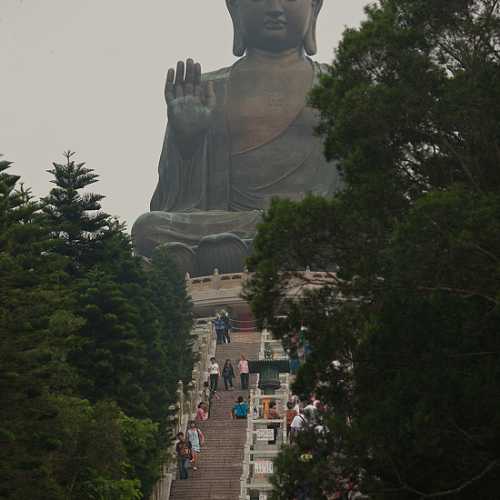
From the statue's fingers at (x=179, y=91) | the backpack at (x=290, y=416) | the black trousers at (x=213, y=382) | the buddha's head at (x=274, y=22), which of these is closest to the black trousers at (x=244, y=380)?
the black trousers at (x=213, y=382)

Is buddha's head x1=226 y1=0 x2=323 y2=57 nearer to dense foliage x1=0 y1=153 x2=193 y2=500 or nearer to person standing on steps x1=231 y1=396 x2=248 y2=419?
dense foliage x1=0 y1=153 x2=193 y2=500

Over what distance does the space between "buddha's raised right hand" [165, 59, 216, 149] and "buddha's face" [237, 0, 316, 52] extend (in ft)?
7.31

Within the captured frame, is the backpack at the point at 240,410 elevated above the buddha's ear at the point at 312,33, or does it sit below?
below

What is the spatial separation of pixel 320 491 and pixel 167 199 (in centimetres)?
2685

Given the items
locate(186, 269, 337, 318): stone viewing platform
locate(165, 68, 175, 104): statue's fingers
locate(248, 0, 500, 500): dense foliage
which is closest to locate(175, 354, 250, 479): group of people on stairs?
locate(248, 0, 500, 500): dense foliage

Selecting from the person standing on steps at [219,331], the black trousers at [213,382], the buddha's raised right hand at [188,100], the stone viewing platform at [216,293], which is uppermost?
the buddha's raised right hand at [188,100]

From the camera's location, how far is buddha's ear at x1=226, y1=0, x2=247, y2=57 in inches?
1530

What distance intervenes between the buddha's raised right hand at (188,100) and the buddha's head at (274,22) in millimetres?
2223

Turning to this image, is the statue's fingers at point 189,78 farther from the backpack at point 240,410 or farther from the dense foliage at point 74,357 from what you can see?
the backpack at point 240,410

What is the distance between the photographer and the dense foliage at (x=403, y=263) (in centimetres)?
1080

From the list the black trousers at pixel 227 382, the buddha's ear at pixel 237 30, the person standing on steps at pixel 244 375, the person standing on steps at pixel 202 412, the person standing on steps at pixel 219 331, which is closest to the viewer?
the person standing on steps at pixel 202 412

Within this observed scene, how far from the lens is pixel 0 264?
13.8m

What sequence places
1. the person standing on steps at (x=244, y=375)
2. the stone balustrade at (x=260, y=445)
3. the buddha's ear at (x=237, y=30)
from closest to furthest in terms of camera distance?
the stone balustrade at (x=260, y=445) < the person standing on steps at (x=244, y=375) < the buddha's ear at (x=237, y=30)

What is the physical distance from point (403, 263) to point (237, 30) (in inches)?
1139
